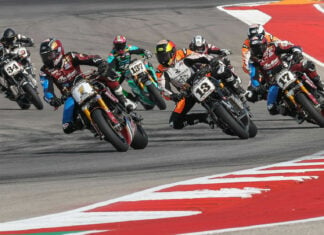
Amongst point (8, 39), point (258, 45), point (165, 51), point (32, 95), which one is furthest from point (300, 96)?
point (8, 39)

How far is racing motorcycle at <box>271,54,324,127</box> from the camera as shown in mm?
15086

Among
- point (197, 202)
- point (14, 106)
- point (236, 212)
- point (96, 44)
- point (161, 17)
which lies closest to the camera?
point (236, 212)

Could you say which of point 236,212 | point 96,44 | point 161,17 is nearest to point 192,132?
point 236,212

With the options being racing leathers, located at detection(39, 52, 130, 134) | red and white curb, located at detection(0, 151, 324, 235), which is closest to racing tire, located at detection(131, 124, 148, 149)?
racing leathers, located at detection(39, 52, 130, 134)

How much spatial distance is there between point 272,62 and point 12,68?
6858 millimetres

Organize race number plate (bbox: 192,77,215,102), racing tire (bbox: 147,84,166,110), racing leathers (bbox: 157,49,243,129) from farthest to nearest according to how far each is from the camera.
Result: 1. racing tire (bbox: 147,84,166,110)
2. racing leathers (bbox: 157,49,243,129)
3. race number plate (bbox: 192,77,215,102)

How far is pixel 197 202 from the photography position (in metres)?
8.25

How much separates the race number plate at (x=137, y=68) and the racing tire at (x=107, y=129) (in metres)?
6.48

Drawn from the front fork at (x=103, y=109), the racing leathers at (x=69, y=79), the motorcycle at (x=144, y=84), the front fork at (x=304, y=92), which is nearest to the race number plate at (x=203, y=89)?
the racing leathers at (x=69, y=79)

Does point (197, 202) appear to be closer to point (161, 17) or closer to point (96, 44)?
point (96, 44)

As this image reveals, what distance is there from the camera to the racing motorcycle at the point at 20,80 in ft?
68.1

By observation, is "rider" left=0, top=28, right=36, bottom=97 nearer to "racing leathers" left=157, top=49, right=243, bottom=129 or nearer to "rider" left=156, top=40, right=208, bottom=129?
"rider" left=156, top=40, right=208, bottom=129

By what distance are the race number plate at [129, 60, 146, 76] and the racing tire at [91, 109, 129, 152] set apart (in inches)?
255

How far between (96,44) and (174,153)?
55.9ft
